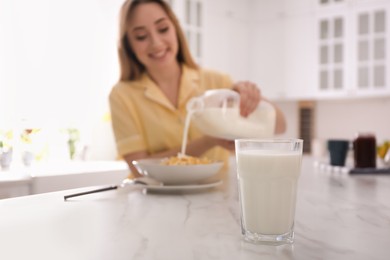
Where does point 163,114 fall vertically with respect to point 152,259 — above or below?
above

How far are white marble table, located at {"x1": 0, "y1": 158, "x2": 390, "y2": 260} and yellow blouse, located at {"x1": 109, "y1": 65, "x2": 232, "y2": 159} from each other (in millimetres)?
675

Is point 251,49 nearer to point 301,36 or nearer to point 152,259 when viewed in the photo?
point 301,36

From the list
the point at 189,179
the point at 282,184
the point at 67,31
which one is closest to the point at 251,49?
the point at 67,31

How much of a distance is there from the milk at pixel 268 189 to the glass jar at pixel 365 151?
0.88 meters

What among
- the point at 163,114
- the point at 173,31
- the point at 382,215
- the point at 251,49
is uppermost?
the point at 251,49

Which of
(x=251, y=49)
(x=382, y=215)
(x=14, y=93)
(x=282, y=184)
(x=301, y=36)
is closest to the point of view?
(x=282, y=184)

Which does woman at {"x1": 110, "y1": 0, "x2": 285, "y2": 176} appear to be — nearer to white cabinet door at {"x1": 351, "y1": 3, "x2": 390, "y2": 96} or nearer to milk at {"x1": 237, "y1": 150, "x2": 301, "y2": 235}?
milk at {"x1": 237, "y1": 150, "x2": 301, "y2": 235}

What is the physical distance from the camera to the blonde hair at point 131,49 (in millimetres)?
1558

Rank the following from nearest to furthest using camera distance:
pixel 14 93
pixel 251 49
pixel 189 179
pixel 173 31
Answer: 1. pixel 189 179
2. pixel 173 31
3. pixel 14 93
4. pixel 251 49

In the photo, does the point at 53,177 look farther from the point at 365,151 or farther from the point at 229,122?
the point at 365,151

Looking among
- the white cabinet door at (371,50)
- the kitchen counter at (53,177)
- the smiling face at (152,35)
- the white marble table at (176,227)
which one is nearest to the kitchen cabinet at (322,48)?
the white cabinet door at (371,50)

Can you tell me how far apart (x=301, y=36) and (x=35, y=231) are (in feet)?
13.4

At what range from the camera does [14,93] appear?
3119 millimetres

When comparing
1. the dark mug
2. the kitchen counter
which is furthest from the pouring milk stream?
the kitchen counter
